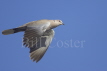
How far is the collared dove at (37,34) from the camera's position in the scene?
1002cm

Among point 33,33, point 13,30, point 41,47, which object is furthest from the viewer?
point 41,47

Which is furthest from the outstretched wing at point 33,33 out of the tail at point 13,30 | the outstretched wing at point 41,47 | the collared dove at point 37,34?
the outstretched wing at point 41,47

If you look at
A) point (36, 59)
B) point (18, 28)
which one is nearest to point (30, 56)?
point (36, 59)

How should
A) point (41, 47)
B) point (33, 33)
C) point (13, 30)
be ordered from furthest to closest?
point (41, 47), point (13, 30), point (33, 33)

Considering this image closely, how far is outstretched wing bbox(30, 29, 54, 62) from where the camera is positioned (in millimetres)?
11125

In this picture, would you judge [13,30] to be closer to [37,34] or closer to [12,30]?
[12,30]

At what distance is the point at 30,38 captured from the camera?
9.91 meters

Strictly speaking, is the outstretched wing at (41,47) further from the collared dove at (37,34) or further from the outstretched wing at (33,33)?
the outstretched wing at (33,33)

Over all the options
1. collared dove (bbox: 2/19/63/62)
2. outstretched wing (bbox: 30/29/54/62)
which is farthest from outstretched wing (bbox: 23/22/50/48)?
outstretched wing (bbox: 30/29/54/62)

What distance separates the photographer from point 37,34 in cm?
1016

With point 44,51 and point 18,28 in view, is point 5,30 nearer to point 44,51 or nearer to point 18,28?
point 18,28

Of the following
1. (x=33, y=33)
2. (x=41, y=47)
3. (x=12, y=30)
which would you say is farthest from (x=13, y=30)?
(x=41, y=47)

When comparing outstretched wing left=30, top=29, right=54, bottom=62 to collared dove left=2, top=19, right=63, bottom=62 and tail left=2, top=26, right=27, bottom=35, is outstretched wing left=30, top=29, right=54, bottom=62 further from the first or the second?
tail left=2, top=26, right=27, bottom=35

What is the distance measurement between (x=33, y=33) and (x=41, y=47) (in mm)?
1523
